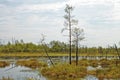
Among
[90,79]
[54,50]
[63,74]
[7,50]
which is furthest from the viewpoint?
[54,50]

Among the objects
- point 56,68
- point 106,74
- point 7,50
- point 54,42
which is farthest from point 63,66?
point 54,42

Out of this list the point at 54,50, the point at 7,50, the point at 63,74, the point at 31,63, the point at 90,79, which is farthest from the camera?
the point at 54,50

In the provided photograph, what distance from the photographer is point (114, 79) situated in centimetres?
3312

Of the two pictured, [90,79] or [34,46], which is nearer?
[90,79]

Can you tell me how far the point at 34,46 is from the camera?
481ft

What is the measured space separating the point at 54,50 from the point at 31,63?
3221 inches

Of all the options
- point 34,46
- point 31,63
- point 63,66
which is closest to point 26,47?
point 34,46

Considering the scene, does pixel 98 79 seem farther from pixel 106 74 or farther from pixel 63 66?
pixel 63 66

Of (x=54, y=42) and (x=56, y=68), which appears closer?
(x=56, y=68)

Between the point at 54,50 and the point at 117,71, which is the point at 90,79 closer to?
the point at 117,71

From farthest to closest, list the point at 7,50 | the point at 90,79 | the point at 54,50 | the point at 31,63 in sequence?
1. the point at 54,50
2. the point at 7,50
3. the point at 31,63
4. the point at 90,79

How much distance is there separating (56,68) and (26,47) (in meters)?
103

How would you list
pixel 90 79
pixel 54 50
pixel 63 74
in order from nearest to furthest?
pixel 90 79, pixel 63 74, pixel 54 50

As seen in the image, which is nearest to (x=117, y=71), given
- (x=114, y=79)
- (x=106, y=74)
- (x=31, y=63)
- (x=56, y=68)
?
(x=106, y=74)
